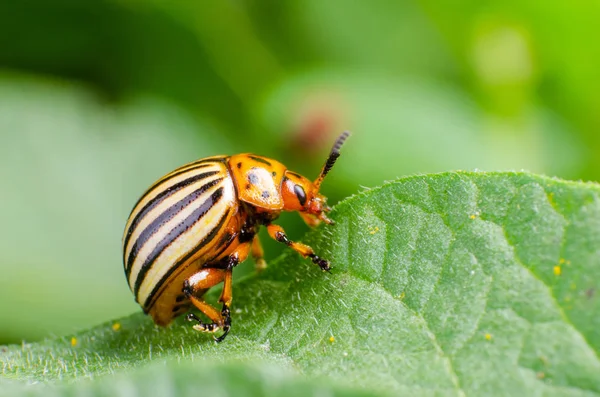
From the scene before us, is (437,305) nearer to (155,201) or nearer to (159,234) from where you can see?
(159,234)

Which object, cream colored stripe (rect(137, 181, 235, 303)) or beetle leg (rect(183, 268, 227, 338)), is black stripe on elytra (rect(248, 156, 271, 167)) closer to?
cream colored stripe (rect(137, 181, 235, 303))

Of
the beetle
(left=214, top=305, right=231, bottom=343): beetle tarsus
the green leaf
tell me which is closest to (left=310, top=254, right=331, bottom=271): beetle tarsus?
the green leaf

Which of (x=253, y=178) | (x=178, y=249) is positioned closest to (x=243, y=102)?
(x=253, y=178)

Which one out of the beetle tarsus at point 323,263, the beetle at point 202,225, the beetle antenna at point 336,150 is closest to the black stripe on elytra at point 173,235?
the beetle at point 202,225

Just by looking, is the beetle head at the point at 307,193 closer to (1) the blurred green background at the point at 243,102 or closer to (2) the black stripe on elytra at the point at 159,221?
(2) the black stripe on elytra at the point at 159,221

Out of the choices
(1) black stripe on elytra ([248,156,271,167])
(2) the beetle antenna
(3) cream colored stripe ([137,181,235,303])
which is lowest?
(3) cream colored stripe ([137,181,235,303])

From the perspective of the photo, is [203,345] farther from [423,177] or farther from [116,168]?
[116,168]

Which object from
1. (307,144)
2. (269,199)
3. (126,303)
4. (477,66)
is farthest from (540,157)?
(126,303)
